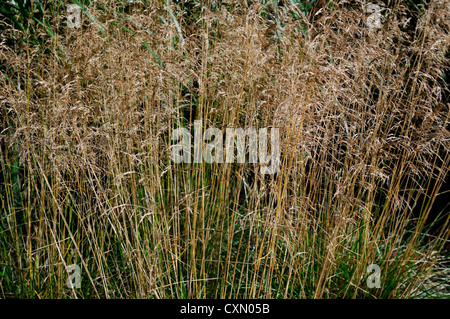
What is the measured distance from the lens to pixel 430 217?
132 inches

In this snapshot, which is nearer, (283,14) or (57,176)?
(57,176)

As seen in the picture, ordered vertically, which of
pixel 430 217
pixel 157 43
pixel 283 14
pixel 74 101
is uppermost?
pixel 283 14

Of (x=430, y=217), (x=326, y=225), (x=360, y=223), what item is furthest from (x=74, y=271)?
(x=430, y=217)

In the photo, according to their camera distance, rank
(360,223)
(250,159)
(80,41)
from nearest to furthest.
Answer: (250,159) < (80,41) < (360,223)
